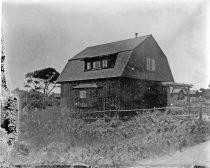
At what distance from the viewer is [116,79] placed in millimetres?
11234

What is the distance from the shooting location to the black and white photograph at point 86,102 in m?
6.47

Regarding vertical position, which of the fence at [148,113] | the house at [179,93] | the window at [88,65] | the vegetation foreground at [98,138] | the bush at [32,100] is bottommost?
the vegetation foreground at [98,138]

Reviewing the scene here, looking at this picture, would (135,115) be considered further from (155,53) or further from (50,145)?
(50,145)

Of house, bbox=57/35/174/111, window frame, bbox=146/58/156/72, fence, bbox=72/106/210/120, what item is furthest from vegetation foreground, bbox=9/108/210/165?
window frame, bbox=146/58/156/72

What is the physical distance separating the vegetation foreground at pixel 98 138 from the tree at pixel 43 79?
0.88 metres

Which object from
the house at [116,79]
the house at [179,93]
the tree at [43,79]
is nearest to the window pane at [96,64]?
the house at [116,79]

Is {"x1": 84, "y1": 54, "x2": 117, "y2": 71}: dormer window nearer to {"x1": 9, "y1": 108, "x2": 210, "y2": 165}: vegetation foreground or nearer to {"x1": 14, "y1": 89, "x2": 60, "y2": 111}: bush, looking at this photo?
{"x1": 9, "y1": 108, "x2": 210, "y2": 165}: vegetation foreground

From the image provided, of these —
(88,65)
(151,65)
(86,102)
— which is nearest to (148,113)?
(151,65)

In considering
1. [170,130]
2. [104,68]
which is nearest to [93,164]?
[170,130]

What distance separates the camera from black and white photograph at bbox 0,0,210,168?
6.47 m

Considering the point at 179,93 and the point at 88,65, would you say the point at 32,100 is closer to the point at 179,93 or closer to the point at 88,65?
the point at 179,93

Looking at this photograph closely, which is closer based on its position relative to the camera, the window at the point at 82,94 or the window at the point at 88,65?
the window at the point at 82,94

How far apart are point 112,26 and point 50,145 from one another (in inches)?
150

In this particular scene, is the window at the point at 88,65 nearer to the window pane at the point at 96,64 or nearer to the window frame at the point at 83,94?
the window pane at the point at 96,64
